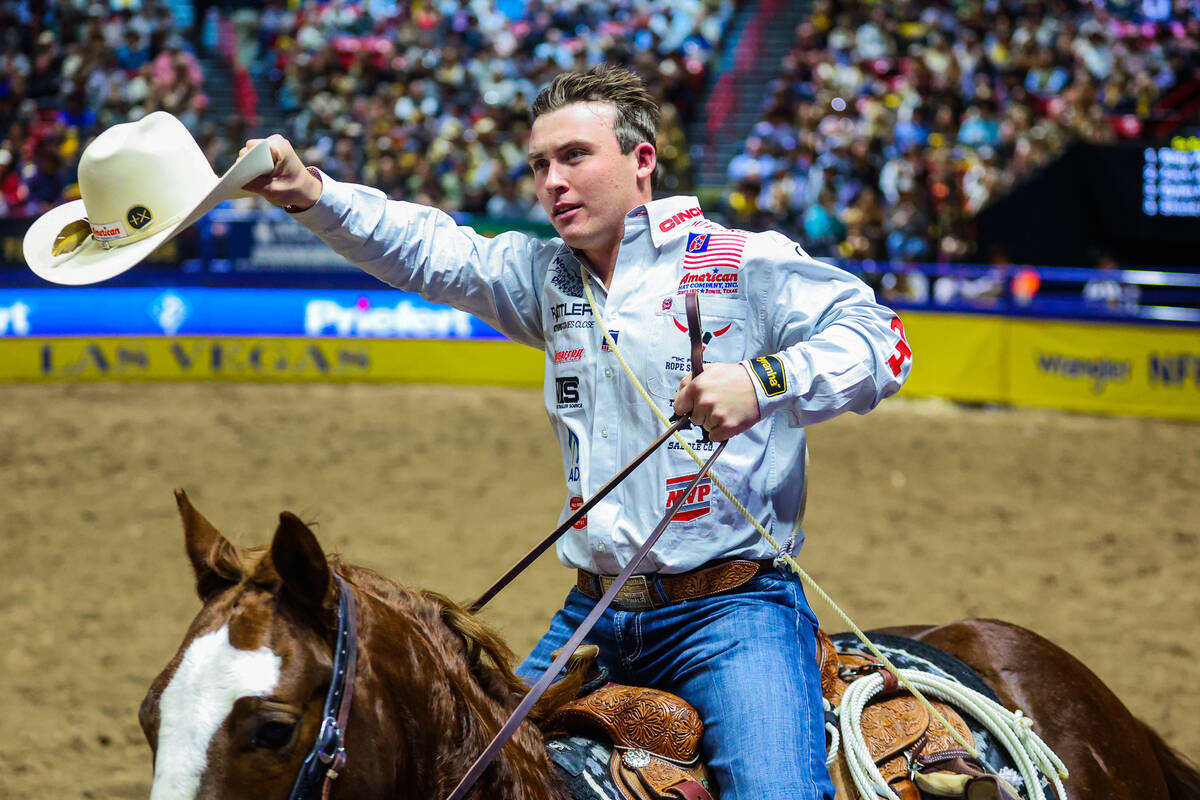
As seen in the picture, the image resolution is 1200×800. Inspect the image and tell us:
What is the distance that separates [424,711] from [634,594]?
67cm

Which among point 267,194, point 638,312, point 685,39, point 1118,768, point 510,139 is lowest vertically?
point 1118,768

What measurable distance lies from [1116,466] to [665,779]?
26.7ft

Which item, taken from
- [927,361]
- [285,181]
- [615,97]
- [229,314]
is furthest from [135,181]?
[927,361]

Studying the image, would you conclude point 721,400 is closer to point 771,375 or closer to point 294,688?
point 771,375

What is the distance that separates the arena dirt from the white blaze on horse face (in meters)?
3.26

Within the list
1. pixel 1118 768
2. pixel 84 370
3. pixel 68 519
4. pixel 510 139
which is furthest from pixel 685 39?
pixel 1118 768

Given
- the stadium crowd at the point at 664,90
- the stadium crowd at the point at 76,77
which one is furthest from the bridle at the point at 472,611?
the stadium crowd at the point at 76,77

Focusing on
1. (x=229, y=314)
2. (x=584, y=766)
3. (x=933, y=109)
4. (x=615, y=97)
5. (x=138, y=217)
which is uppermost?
(x=933, y=109)

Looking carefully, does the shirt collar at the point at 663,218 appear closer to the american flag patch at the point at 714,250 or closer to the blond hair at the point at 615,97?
the american flag patch at the point at 714,250

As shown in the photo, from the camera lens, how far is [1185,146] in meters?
11.3

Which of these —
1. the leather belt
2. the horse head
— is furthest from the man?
the horse head

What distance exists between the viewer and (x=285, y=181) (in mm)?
2291

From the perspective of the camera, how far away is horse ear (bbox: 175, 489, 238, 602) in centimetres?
175

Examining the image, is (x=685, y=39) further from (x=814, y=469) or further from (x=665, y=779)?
(x=665, y=779)
